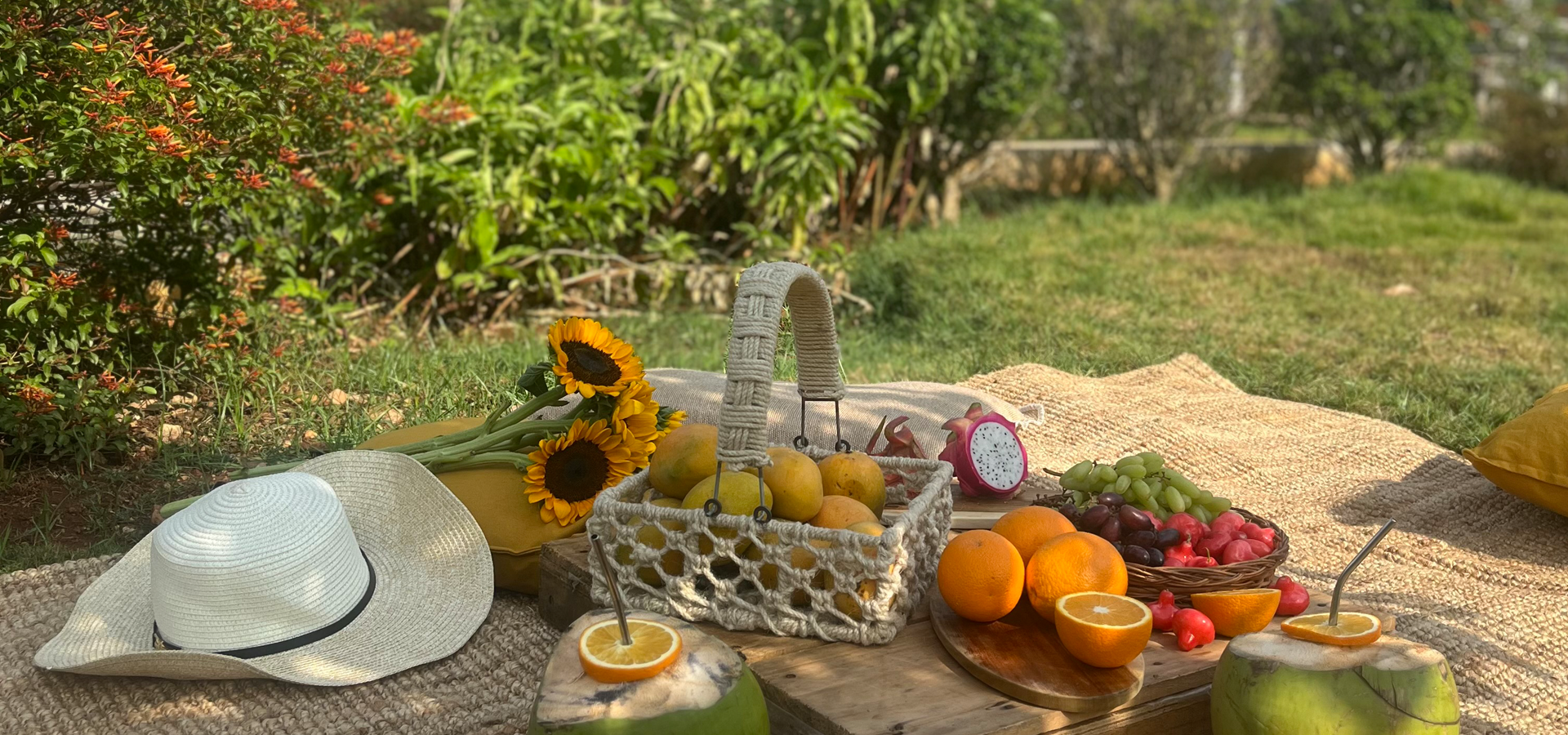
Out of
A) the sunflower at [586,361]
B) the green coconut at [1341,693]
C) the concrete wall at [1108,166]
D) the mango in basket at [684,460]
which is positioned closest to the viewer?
the green coconut at [1341,693]

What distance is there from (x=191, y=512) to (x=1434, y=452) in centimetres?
367

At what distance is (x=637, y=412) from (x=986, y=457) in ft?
2.82

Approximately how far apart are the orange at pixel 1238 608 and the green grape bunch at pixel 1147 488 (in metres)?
0.38

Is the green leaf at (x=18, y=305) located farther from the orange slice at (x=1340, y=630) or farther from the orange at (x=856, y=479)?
the orange slice at (x=1340, y=630)

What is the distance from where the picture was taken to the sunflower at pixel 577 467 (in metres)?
2.89

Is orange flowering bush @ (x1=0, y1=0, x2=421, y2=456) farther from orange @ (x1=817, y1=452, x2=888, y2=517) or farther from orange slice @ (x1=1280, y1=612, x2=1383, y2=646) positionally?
orange slice @ (x1=1280, y1=612, x2=1383, y2=646)

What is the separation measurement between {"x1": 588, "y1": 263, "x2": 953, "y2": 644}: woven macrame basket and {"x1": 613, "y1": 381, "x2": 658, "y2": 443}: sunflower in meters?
0.36

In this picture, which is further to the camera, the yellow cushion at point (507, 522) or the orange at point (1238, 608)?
the yellow cushion at point (507, 522)

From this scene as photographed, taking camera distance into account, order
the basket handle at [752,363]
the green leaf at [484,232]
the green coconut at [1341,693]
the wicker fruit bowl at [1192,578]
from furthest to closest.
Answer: the green leaf at [484,232] < the wicker fruit bowl at [1192,578] < the basket handle at [752,363] < the green coconut at [1341,693]

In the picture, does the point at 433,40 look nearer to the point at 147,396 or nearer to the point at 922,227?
the point at 147,396

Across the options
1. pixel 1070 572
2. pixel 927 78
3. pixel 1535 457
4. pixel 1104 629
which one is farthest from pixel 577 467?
pixel 927 78

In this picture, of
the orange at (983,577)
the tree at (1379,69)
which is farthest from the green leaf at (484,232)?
the tree at (1379,69)

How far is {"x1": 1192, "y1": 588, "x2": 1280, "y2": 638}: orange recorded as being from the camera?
2324 mm

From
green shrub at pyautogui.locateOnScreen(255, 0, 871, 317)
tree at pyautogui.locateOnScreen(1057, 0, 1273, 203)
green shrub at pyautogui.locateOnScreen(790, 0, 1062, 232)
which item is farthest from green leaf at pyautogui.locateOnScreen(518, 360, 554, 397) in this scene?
tree at pyautogui.locateOnScreen(1057, 0, 1273, 203)
